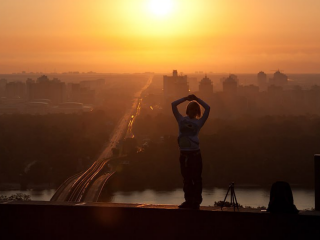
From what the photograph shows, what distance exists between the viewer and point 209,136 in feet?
110

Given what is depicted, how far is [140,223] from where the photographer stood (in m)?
3.72

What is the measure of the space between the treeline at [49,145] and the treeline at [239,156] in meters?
3.20

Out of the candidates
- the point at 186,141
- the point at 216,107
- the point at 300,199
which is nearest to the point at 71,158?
the point at 300,199

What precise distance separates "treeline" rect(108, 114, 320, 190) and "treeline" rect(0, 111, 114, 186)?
10.5ft

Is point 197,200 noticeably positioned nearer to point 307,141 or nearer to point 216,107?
point 307,141

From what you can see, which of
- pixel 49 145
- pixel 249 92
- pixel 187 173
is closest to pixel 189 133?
pixel 187 173

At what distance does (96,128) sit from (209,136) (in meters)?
12.3

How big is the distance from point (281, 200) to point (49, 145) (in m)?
31.9

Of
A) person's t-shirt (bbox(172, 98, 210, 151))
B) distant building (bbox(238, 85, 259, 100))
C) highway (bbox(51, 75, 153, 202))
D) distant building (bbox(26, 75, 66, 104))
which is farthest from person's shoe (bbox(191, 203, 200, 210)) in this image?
distant building (bbox(26, 75, 66, 104))

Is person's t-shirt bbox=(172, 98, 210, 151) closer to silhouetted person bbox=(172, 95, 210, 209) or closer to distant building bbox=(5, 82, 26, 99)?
silhouetted person bbox=(172, 95, 210, 209)

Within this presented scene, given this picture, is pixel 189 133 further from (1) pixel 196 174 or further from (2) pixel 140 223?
(2) pixel 140 223

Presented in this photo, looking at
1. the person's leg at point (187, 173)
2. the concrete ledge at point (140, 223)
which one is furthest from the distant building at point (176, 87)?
the concrete ledge at point (140, 223)

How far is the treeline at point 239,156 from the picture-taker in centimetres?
2677

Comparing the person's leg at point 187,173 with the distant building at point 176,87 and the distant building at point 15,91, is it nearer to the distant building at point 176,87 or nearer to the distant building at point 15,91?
the distant building at point 176,87
